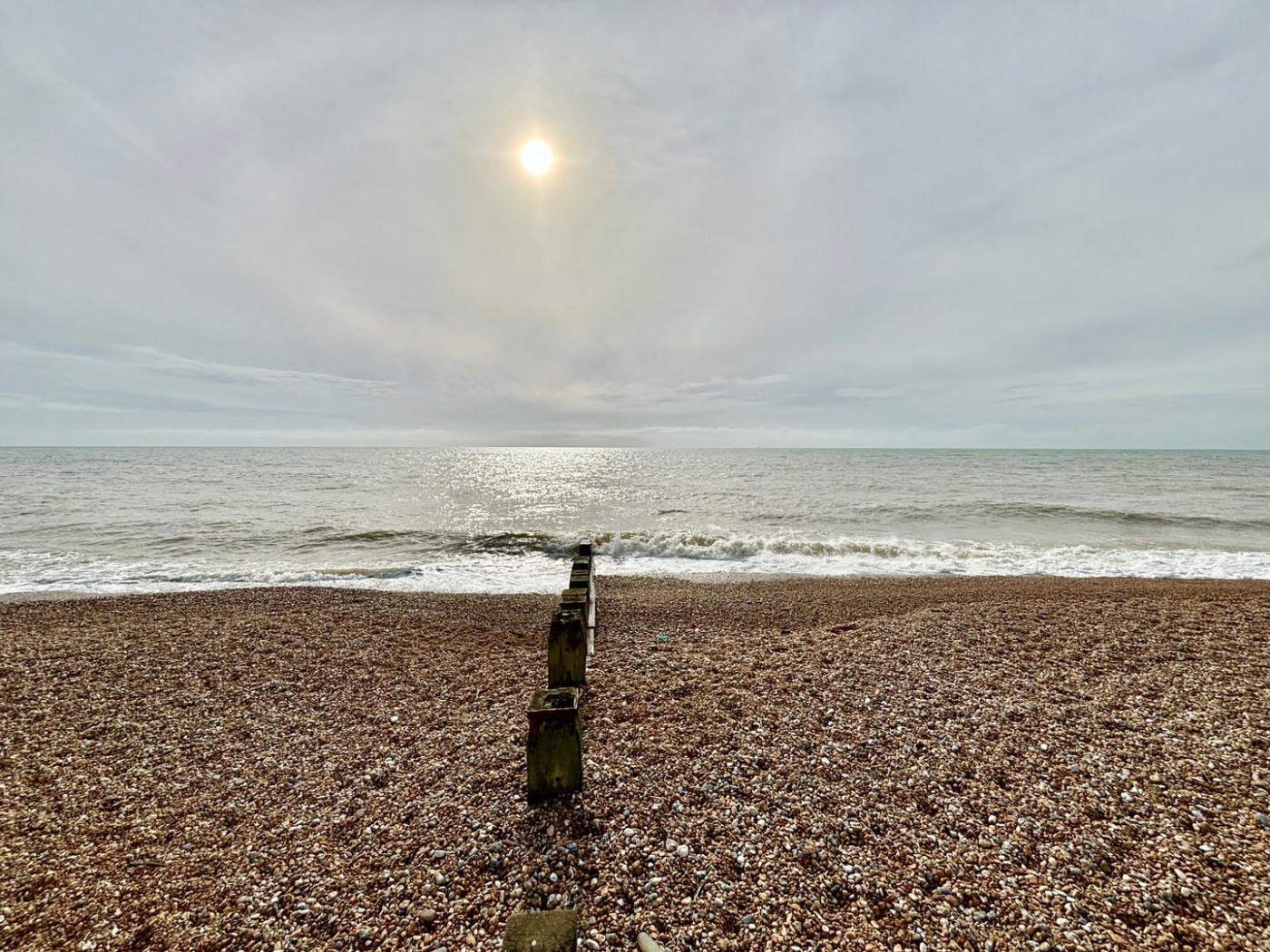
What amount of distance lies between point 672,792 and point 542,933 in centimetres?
189

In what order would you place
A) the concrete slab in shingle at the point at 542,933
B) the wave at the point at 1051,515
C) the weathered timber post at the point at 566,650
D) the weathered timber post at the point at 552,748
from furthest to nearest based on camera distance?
the wave at the point at 1051,515 → the weathered timber post at the point at 566,650 → the weathered timber post at the point at 552,748 → the concrete slab in shingle at the point at 542,933

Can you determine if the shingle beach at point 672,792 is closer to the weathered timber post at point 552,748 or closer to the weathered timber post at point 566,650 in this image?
the weathered timber post at point 552,748

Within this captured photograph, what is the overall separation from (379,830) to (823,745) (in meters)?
4.14

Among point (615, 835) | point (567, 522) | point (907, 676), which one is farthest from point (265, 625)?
point (567, 522)

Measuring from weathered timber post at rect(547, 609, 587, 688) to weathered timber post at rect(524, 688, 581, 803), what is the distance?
1.53 meters

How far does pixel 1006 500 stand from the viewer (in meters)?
28.3

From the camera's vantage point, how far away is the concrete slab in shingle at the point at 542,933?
2.58 meters

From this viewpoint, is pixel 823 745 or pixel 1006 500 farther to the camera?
pixel 1006 500

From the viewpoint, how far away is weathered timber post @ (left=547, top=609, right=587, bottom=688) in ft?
18.8

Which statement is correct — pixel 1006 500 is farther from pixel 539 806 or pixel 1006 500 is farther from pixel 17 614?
pixel 17 614

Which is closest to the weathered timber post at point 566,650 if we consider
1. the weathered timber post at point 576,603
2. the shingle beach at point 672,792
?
the weathered timber post at point 576,603

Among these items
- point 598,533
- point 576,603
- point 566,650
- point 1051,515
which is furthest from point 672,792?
point 1051,515

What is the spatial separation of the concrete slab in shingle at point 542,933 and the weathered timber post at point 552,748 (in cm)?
139

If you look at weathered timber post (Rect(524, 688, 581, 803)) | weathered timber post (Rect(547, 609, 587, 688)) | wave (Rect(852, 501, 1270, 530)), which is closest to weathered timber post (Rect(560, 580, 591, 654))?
weathered timber post (Rect(547, 609, 587, 688))
